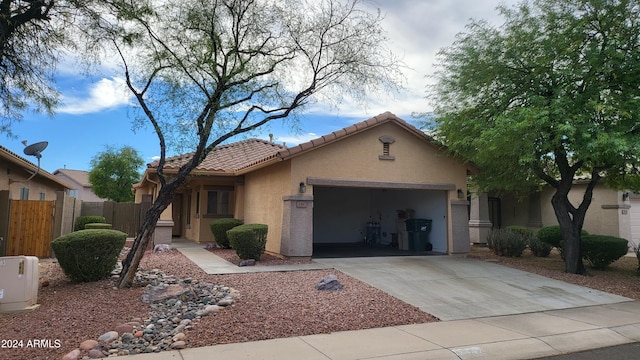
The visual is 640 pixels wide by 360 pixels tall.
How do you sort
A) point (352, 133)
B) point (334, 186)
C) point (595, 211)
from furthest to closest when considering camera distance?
point (595, 211)
point (334, 186)
point (352, 133)

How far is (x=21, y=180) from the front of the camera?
15.8 metres

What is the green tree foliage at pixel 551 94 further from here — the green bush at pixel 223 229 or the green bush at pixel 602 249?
the green bush at pixel 223 229

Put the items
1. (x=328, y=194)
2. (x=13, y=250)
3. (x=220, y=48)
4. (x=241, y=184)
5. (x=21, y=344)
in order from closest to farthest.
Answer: (x=21, y=344) < (x=220, y=48) < (x=13, y=250) < (x=241, y=184) < (x=328, y=194)

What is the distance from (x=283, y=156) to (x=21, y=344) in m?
7.84

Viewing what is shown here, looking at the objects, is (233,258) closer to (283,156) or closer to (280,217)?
(280,217)

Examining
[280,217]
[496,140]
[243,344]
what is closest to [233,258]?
[280,217]

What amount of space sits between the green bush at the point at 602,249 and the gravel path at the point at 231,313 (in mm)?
Answer: 7869

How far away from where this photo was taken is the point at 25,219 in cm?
1246

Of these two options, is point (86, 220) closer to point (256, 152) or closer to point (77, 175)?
point (256, 152)

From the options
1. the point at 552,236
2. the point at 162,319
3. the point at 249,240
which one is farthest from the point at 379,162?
the point at 162,319

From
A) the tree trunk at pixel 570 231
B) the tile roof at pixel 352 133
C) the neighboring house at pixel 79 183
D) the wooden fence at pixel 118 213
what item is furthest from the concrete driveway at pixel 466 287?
the neighboring house at pixel 79 183

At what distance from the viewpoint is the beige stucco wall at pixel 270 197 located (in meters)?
13.3

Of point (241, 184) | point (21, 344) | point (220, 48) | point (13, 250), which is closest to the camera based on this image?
point (21, 344)

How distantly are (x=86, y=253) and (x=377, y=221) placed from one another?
13268mm
